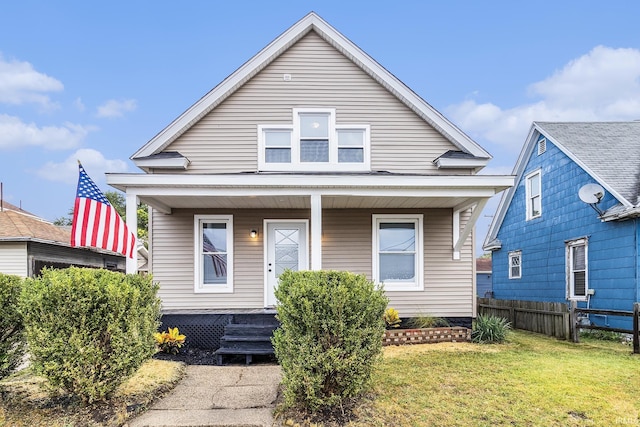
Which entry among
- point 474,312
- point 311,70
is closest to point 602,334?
point 474,312

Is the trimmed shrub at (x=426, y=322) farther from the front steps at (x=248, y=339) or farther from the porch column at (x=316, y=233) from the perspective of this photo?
the front steps at (x=248, y=339)

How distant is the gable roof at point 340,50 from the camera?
8570 millimetres

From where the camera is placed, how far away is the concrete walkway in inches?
159

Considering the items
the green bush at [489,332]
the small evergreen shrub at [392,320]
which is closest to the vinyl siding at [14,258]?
the small evergreen shrub at [392,320]

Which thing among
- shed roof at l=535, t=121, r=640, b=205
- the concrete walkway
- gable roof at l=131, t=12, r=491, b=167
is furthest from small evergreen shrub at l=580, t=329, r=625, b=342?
the concrete walkway

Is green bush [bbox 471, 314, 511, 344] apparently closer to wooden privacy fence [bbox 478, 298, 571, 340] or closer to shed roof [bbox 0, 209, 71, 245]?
wooden privacy fence [bbox 478, 298, 571, 340]

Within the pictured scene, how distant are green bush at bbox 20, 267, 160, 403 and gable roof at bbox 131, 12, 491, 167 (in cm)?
491

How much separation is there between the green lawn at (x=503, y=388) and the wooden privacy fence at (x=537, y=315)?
4.67 feet

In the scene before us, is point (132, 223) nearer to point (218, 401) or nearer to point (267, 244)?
point (267, 244)

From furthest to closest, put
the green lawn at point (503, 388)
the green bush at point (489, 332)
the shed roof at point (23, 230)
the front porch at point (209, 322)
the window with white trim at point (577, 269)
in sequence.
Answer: the shed roof at point (23, 230) → the window with white trim at point (577, 269) → the green bush at point (489, 332) → the front porch at point (209, 322) → the green lawn at point (503, 388)

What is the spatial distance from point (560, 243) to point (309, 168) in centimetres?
779

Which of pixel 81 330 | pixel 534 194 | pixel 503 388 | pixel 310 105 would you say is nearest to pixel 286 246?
pixel 310 105

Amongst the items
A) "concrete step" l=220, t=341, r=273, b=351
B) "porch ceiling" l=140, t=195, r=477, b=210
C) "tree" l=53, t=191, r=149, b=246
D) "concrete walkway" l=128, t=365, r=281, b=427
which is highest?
"tree" l=53, t=191, r=149, b=246

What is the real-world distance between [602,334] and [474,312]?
320 cm
